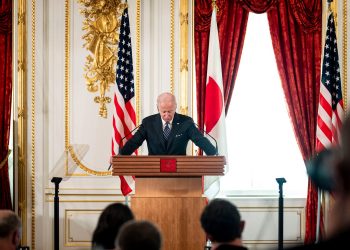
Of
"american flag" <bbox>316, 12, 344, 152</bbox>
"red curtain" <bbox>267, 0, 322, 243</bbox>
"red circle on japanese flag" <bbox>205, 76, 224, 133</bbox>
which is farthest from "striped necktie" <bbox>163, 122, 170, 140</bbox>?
"red curtain" <bbox>267, 0, 322, 243</bbox>

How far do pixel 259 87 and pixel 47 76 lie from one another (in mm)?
2965

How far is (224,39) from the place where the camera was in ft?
27.7

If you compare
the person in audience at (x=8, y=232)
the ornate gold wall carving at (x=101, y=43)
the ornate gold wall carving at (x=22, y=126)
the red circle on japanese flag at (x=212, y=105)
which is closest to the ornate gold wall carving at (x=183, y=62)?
the red circle on japanese flag at (x=212, y=105)

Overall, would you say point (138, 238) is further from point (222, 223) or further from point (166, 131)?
point (166, 131)

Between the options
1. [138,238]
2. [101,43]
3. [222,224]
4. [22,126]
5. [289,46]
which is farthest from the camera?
[289,46]

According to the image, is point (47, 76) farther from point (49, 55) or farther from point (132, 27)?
point (132, 27)

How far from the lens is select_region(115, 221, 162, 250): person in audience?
1561 mm

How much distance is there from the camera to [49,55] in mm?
8406

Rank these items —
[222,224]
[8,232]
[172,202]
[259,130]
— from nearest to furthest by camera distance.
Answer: [222,224]
[8,232]
[172,202]
[259,130]

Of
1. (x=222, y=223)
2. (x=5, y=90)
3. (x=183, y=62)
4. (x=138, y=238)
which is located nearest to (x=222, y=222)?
(x=222, y=223)

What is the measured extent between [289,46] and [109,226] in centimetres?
628

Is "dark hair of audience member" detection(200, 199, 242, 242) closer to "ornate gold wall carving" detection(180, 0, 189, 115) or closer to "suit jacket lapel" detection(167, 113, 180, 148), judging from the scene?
"suit jacket lapel" detection(167, 113, 180, 148)

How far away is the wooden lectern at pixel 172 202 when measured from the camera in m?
5.26

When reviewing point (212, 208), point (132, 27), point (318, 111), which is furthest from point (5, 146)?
point (212, 208)
